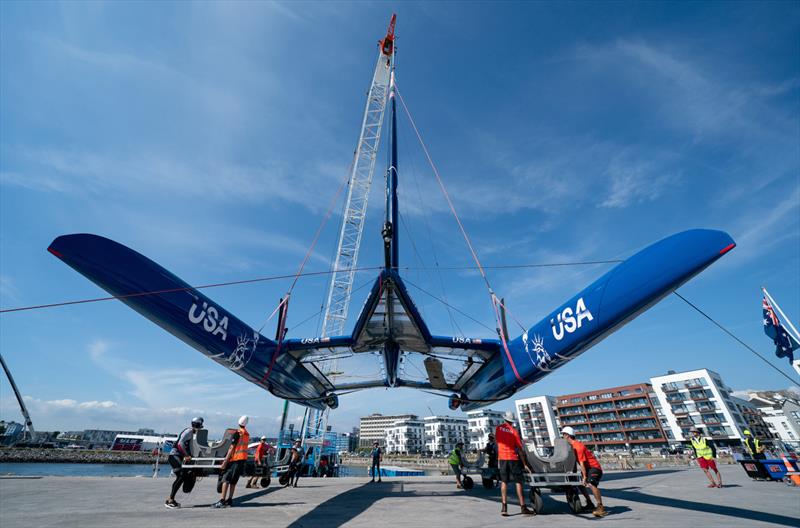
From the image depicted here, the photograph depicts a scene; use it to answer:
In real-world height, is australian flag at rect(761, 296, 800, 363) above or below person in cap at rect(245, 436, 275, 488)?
above

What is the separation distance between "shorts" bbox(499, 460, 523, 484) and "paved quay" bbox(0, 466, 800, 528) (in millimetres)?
593

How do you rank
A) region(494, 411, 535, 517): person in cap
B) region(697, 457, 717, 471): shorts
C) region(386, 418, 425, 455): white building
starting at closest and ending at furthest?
region(494, 411, 535, 517): person in cap < region(697, 457, 717, 471): shorts < region(386, 418, 425, 455): white building

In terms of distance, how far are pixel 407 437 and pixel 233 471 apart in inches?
5055

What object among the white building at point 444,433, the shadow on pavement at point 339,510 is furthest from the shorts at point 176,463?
the white building at point 444,433

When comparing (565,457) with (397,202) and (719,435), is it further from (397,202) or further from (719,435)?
(719,435)

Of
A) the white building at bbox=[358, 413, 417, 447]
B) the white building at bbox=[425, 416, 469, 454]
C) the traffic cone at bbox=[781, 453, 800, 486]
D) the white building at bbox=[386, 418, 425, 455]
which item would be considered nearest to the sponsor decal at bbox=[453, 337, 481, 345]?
the traffic cone at bbox=[781, 453, 800, 486]

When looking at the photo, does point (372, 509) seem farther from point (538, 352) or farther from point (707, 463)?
point (707, 463)

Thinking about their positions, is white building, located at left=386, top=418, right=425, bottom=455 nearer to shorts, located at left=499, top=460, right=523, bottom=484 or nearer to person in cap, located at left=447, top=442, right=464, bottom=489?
person in cap, located at left=447, top=442, right=464, bottom=489

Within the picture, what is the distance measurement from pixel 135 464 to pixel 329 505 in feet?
311

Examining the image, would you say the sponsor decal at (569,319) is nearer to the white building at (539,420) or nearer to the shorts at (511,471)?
the shorts at (511,471)

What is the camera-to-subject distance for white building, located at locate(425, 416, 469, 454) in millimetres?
115831

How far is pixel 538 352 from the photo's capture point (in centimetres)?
822

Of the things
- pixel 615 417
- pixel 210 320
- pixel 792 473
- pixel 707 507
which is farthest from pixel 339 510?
pixel 615 417

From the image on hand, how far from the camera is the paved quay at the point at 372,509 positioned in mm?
5277
